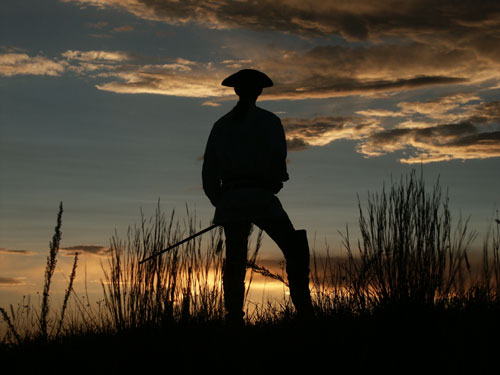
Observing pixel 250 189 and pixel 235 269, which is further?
pixel 235 269

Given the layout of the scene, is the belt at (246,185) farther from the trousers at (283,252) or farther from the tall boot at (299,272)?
the tall boot at (299,272)

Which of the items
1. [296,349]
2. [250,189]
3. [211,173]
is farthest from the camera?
[211,173]

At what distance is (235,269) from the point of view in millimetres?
5102

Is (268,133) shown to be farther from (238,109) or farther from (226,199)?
(226,199)

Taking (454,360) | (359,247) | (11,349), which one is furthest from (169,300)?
(454,360)

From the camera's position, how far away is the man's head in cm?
509

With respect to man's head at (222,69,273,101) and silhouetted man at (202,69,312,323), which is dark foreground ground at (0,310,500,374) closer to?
silhouetted man at (202,69,312,323)

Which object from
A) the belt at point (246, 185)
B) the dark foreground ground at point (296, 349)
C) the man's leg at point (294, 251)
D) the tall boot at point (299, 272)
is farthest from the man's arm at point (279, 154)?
the dark foreground ground at point (296, 349)

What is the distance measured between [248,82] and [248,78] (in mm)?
36

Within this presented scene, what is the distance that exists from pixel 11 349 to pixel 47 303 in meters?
1.40

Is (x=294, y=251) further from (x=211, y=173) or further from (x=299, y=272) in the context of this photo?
(x=211, y=173)

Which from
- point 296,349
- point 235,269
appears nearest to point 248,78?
point 235,269

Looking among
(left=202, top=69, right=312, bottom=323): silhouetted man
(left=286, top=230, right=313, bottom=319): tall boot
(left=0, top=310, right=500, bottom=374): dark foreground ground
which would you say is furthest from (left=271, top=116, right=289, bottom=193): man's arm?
(left=0, top=310, right=500, bottom=374): dark foreground ground

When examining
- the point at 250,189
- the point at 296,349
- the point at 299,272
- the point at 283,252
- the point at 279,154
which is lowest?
the point at 296,349
